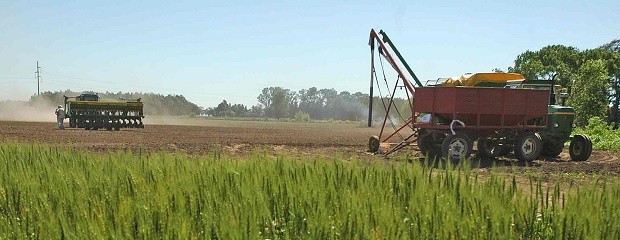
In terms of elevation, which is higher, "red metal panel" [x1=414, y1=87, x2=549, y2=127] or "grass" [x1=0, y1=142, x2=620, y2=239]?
"red metal panel" [x1=414, y1=87, x2=549, y2=127]

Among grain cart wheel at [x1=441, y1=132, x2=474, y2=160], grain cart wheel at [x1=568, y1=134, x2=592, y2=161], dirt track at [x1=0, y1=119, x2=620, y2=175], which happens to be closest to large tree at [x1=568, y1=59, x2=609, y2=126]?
dirt track at [x1=0, y1=119, x2=620, y2=175]

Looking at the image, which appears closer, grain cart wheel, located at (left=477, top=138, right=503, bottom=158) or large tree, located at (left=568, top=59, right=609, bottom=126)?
grain cart wheel, located at (left=477, top=138, right=503, bottom=158)

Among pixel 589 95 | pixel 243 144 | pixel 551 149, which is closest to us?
pixel 551 149

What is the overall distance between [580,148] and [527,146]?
6.64 feet

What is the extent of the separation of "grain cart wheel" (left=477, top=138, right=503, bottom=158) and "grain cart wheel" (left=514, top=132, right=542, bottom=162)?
46 cm

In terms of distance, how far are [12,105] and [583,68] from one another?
62294mm

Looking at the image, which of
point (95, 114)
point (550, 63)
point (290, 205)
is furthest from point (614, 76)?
point (290, 205)

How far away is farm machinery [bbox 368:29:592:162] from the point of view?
14.7m

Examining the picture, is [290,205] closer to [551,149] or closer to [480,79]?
[480,79]

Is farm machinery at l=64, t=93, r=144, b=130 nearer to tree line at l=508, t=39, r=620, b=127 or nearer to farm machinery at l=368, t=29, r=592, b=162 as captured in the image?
farm machinery at l=368, t=29, r=592, b=162

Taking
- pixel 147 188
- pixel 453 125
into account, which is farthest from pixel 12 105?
pixel 147 188

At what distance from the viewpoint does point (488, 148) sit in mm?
15859

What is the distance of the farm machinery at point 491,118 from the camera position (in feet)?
48.3

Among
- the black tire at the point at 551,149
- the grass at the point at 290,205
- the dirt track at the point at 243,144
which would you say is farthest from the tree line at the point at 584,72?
the grass at the point at 290,205
